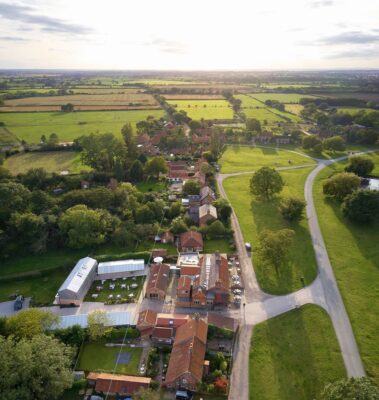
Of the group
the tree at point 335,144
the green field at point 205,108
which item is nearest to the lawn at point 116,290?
the tree at point 335,144

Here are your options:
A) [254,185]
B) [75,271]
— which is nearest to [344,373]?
[75,271]

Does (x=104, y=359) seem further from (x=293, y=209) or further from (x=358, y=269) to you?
(x=293, y=209)

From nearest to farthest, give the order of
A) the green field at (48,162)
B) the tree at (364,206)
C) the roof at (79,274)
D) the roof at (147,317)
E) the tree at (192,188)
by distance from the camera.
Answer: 1. the roof at (147,317)
2. the roof at (79,274)
3. the tree at (364,206)
4. the tree at (192,188)
5. the green field at (48,162)

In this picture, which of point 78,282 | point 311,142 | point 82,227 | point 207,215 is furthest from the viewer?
point 311,142

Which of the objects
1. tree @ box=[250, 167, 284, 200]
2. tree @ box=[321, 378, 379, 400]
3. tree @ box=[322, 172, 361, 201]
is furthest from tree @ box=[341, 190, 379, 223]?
tree @ box=[321, 378, 379, 400]

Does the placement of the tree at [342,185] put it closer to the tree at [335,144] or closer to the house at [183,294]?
the tree at [335,144]

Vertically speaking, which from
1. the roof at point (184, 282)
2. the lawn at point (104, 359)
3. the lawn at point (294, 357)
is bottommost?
the lawn at point (104, 359)

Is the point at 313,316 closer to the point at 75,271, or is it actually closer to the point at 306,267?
the point at 306,267

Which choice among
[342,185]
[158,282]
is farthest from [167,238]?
[342,185]
